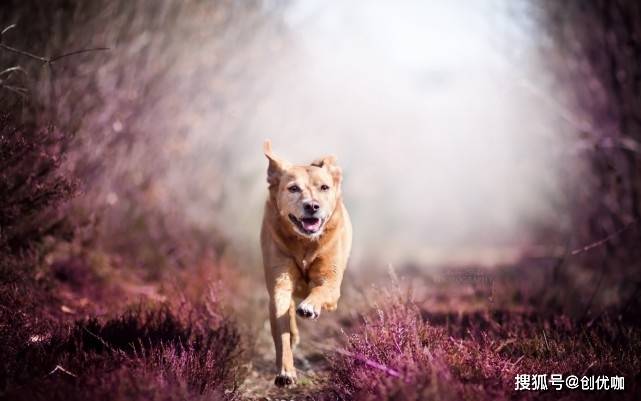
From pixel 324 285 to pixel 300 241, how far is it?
0.43 meters

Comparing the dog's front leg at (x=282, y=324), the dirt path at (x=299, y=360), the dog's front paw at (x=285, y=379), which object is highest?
the dog's front leg at (x=282, y=324)

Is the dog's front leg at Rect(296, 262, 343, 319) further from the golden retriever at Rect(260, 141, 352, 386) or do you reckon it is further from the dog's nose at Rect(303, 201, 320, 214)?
the dog's nose at Rect(303, 201, 320, 214)

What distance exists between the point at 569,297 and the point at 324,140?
1092 centimetres

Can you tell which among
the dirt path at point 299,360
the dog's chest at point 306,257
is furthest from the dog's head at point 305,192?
the dirt path at point 299,360

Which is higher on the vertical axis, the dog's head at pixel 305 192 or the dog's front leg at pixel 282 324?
the dog's head at pixel 305 192

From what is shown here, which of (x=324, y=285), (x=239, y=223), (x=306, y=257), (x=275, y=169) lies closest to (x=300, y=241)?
(x=306, y=257)

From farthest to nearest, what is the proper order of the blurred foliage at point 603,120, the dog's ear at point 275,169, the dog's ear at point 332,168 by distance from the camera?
the blurred foliage at point 603,120
the dog's ear at point 332,168
the dog's ear at point 275,169

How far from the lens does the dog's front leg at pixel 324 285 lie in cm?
454

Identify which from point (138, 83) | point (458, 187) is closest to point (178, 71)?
point (138, 83)

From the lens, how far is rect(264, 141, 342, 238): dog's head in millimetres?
4645

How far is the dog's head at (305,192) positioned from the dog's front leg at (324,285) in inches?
14.4

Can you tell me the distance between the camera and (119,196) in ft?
29.4

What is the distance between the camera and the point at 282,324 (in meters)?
4.48

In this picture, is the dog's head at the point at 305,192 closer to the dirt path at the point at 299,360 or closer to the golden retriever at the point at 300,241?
the golden retriever at the point at 300,241
